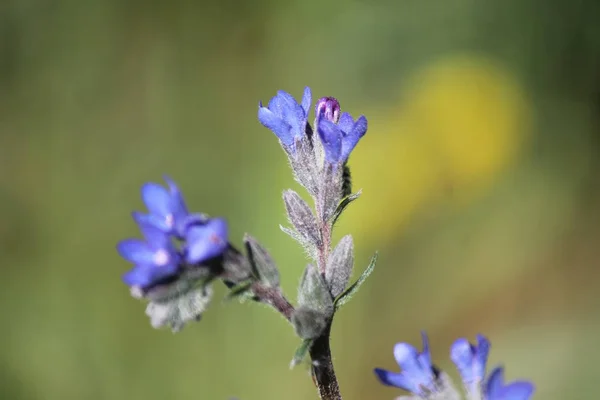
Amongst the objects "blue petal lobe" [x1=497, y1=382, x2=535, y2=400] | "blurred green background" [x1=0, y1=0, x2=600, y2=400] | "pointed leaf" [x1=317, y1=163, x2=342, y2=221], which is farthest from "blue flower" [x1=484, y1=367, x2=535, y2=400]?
"blurred green background" [x1=0, y1=0, x2=600, y2=400]

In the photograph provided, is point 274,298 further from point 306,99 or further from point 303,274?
point 306,99

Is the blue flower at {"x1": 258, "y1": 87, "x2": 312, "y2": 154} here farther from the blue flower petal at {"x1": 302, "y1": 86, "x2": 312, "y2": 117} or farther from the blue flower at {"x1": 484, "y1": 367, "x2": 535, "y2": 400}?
the blue flower at {"x1": 484, "y1": 367, "x2": 535, "y2": 400}

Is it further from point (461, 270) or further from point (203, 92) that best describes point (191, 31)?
point (461, 270)

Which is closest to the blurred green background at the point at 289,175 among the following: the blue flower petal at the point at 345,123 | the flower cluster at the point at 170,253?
the blue flower petal at the point at 345,123

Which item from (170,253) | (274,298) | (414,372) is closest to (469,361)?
(414,372)

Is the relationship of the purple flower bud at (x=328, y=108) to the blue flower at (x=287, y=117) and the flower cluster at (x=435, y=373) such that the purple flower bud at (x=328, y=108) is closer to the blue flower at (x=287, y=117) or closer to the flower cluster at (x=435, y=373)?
the blue flower at (x=287, y=117)

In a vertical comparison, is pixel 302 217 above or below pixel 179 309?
above
